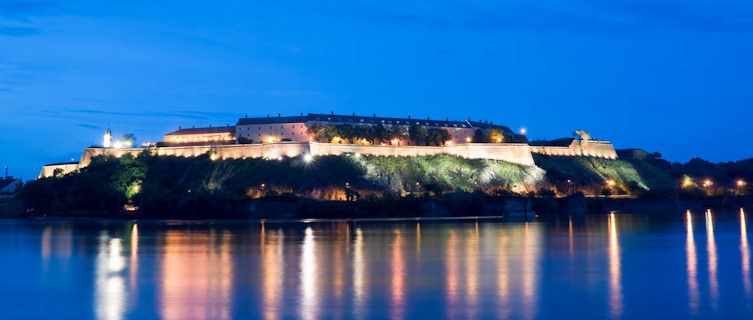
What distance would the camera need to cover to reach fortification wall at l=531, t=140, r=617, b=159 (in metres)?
86.9

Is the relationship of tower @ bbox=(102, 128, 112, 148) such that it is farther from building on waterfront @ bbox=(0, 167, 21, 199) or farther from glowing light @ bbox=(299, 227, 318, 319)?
glowing light @ bbox=(299, 227, 318, 319)

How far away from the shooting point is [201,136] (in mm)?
87500

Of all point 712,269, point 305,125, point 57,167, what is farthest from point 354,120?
point 712,269

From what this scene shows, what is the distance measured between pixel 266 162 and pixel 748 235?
1703 inches

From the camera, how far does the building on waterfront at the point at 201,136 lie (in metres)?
85.1

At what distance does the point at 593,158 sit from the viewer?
293ft

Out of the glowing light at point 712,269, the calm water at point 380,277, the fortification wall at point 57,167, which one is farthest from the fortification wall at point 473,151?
the glowing light at point 712,269

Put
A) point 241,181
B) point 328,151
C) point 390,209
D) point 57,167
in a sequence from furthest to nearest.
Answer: point 57,167
point 328,151
point 241,181
point 390,209

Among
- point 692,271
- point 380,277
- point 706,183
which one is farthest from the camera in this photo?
point 706,183

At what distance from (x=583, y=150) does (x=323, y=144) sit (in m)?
33.4

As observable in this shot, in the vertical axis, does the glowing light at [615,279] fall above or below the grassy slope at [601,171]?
below

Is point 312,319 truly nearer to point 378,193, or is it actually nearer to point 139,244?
point 139,244

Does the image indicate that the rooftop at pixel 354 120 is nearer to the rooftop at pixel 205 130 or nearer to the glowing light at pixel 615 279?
the rooftop at pixel 205 130

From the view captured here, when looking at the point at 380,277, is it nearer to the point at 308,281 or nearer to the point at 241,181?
the point at 308,281
